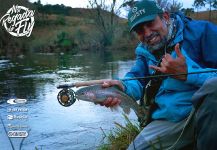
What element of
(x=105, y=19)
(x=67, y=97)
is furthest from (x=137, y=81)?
(x=105, y=19)

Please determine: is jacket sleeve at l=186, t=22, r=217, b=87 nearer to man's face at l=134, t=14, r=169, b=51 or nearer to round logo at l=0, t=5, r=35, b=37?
man's face at l=134, t=14, r=169, b=51

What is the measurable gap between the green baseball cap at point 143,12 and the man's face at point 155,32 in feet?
0.15

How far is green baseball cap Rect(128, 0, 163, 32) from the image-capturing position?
338cm

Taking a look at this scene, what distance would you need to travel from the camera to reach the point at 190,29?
3.42 meters

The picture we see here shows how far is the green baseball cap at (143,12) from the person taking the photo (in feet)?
11.1

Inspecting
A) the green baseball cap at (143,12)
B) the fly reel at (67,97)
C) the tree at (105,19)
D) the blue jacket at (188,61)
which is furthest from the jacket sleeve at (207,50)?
the tree at (105,19)

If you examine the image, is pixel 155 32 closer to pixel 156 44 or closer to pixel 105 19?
pixel 156 44

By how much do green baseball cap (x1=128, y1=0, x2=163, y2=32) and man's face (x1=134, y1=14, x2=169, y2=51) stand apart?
0.15 ft

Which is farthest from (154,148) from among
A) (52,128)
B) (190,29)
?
(52,128)

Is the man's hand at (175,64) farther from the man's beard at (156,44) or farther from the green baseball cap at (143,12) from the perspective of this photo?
the green baseball cap at (143,12)

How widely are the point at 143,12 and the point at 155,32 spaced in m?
0.19

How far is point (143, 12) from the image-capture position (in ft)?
11.1

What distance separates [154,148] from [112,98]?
1.78 feet

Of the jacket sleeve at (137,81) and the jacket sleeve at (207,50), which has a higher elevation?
the jacket sleeve at (207,50)
